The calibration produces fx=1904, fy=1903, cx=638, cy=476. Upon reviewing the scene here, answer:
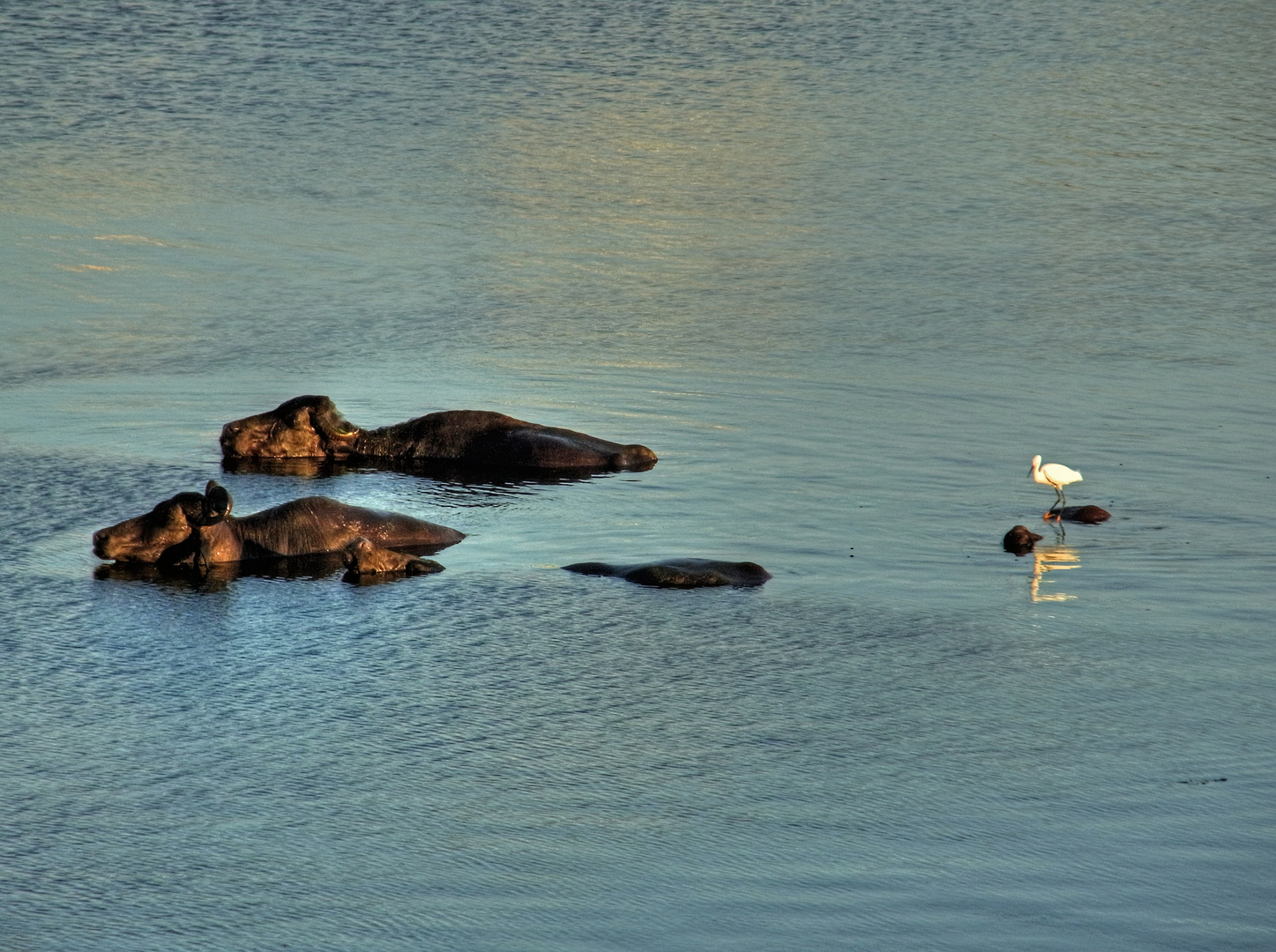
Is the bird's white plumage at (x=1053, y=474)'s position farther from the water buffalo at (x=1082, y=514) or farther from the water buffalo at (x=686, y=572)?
the water buffalo at (x=686, y=572)

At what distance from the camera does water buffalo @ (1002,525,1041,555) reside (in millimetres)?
12648

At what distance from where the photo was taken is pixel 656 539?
41.7 feet

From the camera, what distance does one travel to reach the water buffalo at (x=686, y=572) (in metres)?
11.7

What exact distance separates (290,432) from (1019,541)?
5901 millimetres

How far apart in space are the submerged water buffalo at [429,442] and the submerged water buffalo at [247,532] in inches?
86.5

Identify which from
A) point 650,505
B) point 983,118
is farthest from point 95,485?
point 983,118

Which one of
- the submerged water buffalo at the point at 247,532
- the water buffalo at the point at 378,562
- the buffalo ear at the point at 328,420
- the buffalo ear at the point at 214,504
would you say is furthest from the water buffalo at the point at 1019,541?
the buffalo ear at the point at 328,420

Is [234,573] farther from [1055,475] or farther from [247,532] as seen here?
[1055,475]

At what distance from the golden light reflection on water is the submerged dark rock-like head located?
5737 mm

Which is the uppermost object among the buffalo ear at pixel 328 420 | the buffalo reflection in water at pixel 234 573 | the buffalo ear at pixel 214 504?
the buffalo ear at pixel 328 420

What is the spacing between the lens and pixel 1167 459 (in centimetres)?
1509

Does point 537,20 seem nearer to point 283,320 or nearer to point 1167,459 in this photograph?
point 283,320

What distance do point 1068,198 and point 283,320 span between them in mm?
13074

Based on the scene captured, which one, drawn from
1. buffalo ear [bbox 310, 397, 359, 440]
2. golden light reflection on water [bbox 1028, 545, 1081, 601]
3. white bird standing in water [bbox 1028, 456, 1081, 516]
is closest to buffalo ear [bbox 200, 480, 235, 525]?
buffalo ear [bbox 310, 397, 359, 440]
